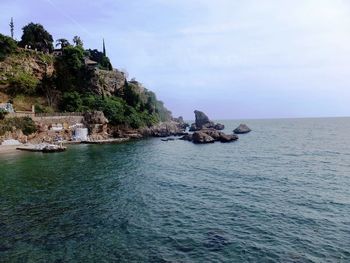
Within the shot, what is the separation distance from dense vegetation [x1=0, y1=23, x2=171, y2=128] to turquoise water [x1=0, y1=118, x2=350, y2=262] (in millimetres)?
44631

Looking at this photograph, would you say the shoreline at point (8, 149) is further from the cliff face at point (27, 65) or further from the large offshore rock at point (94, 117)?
the cliff face at point (27, 65)

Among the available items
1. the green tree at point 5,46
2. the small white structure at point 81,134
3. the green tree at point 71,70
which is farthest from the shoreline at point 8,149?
the green tree at point 5,46

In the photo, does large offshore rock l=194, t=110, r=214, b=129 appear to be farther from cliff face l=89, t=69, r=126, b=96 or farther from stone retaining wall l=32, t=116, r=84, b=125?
stone retaining wall l=32, t=116, r=84, b=125

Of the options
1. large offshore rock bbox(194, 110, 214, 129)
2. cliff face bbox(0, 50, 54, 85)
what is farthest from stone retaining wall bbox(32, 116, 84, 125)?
large offshore rock bbox(194, 110, 214, 129)

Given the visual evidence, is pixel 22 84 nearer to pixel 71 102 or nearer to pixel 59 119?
pixel 71 102

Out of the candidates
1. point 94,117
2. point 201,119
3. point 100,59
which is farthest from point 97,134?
point 201,119

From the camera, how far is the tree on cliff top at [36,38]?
10188cm

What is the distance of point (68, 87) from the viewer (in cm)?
9462

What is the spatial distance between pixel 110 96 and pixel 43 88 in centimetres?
2226

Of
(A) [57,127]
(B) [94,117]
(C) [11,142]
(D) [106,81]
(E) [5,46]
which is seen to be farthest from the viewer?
(D) [106,81]

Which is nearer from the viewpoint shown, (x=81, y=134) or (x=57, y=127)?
(x=57, y=127)

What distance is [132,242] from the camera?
19609 mm

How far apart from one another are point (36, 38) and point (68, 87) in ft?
84.3

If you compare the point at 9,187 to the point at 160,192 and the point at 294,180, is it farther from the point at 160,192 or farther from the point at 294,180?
the point at 294,180
